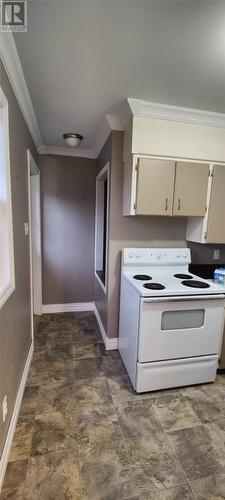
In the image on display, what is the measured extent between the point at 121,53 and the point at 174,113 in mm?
808

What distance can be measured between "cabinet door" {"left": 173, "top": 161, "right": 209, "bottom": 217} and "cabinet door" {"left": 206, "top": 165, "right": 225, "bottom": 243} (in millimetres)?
93

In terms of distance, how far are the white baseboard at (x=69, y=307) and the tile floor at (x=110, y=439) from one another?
4.03 feet

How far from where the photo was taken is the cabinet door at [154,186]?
6.61 ft

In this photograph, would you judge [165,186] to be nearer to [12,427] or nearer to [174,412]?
[174,412]

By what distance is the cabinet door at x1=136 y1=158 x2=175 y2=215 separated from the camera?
6.61 feet

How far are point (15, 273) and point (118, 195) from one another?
4.12 ft

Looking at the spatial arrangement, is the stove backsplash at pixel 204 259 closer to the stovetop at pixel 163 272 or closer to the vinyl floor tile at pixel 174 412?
the stovetop at pixel 163 272

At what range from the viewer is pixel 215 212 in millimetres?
2225

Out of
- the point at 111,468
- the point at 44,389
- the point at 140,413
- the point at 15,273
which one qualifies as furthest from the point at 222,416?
the point at 15,273

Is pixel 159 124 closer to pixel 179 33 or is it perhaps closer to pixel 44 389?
pixel 179 33

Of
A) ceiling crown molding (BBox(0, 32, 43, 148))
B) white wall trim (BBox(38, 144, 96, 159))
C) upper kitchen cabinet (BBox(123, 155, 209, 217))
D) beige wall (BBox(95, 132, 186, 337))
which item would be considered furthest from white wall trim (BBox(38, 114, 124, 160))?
ceiling crown molding (BBox(0, 32, 43, 148))

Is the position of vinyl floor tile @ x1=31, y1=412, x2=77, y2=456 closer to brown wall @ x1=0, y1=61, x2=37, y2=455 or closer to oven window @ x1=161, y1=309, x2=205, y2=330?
brown wall @ x1=0, y1=61, x2=37, y2=455

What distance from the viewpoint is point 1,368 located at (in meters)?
1.30

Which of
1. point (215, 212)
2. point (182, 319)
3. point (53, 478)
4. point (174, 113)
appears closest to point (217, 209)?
point (215, 212)
